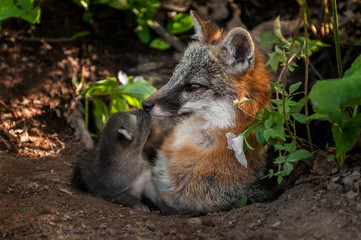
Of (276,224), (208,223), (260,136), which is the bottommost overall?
(208,223)

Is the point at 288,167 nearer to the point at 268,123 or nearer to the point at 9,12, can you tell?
the point at 268,123

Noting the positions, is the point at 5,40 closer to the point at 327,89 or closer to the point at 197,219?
the point at 197,219

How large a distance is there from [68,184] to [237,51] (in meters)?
2.74

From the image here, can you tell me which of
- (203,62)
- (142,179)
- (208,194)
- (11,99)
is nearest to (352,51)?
(203,62)

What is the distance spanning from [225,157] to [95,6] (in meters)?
4.80

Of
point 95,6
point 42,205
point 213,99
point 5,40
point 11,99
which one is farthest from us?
point 95,6

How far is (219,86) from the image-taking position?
450 centimetres

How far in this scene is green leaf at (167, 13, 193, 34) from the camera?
7871 millimetres

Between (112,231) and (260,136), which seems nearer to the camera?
(112,231)

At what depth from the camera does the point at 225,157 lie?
4605mm

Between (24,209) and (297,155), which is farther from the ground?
(297,155)

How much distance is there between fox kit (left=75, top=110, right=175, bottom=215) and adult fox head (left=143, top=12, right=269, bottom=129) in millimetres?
954

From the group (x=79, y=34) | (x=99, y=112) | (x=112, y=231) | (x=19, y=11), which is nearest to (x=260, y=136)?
(x=112, y=231)

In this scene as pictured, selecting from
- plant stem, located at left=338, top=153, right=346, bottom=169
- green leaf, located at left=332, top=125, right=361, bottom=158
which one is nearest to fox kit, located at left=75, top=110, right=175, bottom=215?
plant stem, located at left=338, top=153, right=346, bottom=169
